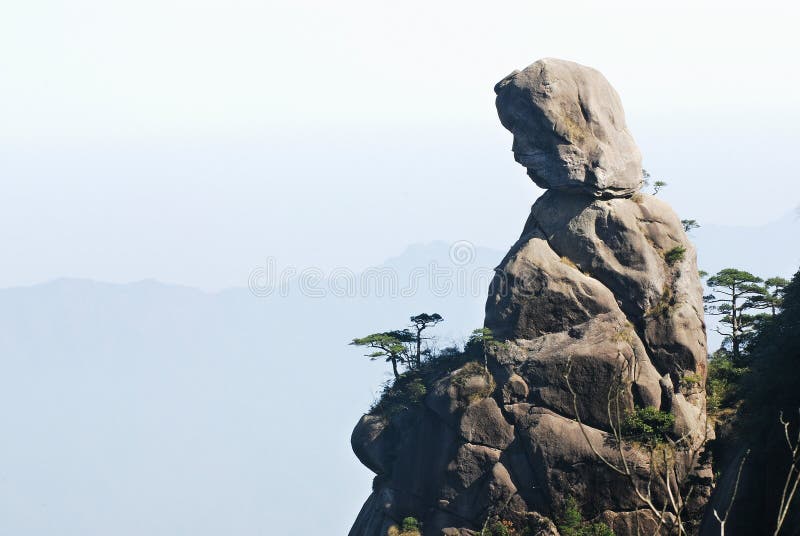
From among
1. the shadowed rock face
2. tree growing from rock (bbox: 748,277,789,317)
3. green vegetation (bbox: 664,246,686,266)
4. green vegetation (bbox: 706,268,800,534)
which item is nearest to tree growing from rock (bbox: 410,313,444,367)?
the shadowed rock face

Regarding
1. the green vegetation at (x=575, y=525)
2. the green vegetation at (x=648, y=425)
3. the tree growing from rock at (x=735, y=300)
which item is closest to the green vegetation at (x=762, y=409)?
the tree growing from rock at (x=735, y=300)

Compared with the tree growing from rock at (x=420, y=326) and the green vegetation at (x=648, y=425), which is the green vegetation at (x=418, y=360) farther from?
the green vegetation at (x=648, y=425)

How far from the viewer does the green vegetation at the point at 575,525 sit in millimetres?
53656

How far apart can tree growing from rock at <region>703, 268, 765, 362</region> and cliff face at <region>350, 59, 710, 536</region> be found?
5.32 metres

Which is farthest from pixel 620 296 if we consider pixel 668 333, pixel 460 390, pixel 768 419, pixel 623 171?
pixel 768 419

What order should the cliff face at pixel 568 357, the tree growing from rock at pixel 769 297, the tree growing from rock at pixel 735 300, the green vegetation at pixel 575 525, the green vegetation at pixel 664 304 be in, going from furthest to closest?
the tree growing from rock at pixel 769 297
the tree growing from rock at pixel 735 300
the green vegetation at pixel 664 304
the cliff face at pixel 568 357
the green vegetation at pixel 575 525

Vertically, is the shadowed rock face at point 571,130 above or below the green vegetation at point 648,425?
above

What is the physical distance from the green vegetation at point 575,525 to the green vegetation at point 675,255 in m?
16.5

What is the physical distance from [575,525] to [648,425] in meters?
7.23

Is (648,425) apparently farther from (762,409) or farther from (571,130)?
(571,130)

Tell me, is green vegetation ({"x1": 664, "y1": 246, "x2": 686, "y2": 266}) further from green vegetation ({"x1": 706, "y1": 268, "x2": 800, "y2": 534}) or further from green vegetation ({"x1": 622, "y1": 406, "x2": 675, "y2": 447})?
green vegetation ({"x1": 622, "y1": 406, "x2": 675, "y2": 447})

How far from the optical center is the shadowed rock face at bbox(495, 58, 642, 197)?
5962cm

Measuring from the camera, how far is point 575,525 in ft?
179

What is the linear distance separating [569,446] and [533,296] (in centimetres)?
974
